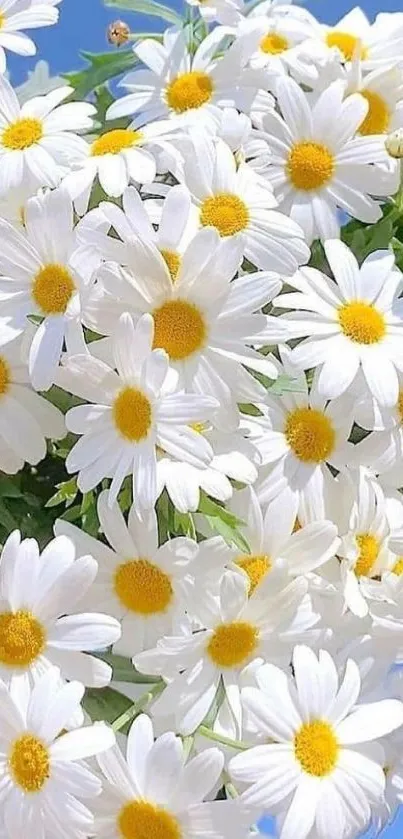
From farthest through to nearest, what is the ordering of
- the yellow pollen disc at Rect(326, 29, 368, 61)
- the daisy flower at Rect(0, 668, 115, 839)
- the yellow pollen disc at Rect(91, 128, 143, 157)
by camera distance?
the yellow pollen disc at Rect(326, 29, 368, 61) → the yellow pollen disc at Rect(91, 128, 143, 157) → the daisy flower at Rect(0, 668, 115, 839)

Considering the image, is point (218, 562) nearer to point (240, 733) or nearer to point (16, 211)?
point (240, 733)

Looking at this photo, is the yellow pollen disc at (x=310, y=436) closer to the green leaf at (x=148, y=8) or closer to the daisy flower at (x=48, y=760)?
the daisy flower at (x=48, y=760)

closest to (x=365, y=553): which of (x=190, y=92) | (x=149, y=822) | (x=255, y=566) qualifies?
(x=255, y=566)

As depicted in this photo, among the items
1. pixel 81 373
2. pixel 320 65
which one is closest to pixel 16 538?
pixel 81 373

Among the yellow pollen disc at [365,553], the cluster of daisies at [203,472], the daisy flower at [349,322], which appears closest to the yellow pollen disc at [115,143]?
the cluster of daisies at [203,472]

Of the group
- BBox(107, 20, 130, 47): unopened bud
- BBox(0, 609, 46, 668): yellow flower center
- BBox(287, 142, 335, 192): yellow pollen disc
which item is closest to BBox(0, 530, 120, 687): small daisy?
BBox(0, 609, 46, 668): yellow flower center

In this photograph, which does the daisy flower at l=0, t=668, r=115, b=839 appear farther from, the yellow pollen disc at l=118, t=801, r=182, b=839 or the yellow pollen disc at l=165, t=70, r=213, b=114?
the yellow pollen disc at l=165, t=70, r=213, b=114
